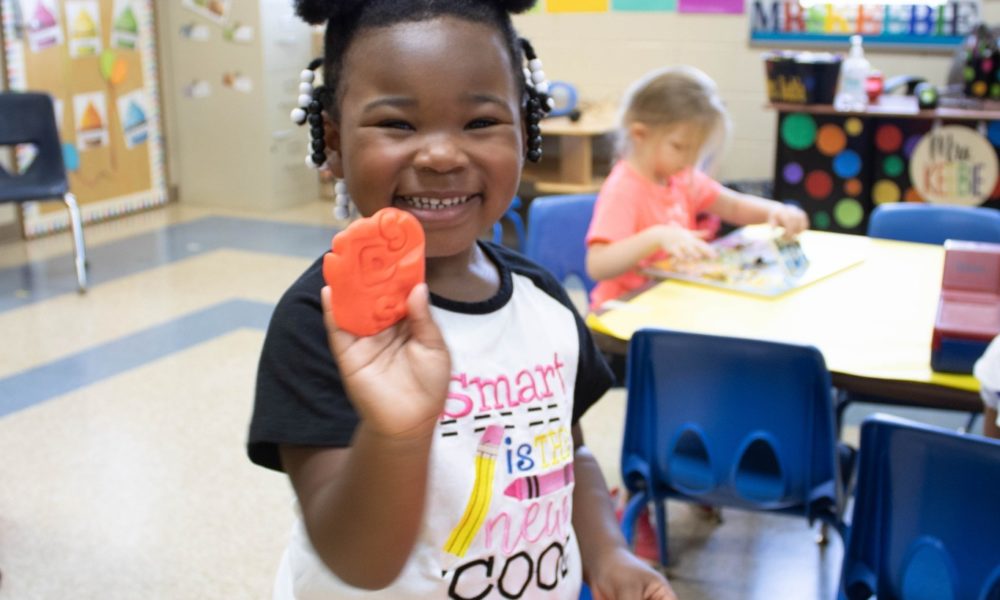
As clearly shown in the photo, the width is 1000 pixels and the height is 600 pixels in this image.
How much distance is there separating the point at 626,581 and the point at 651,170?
164cm

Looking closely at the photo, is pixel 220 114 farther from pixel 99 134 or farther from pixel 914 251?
pixel 914 251

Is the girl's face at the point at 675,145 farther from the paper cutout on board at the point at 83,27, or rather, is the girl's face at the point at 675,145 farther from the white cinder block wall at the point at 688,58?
the paper cutout on board at the point at 83,27

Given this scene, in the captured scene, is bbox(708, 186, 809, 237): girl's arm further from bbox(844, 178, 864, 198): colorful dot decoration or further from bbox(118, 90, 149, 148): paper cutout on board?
bbox(118, 90, 149, 148): paper cutout on board

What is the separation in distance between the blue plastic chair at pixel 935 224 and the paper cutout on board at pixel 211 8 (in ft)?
14.3

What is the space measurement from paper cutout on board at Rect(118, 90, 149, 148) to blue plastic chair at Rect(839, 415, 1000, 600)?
5.47 m

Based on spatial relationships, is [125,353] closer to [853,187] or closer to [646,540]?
[646,540]

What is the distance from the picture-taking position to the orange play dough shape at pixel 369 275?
0.71m

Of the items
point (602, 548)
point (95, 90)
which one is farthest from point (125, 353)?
point (602, 548)

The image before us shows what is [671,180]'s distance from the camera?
105 inches

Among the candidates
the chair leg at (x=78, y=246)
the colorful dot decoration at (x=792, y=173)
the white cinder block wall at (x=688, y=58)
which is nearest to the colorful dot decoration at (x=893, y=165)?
the colorful dot decoration at (x=792, y=173)

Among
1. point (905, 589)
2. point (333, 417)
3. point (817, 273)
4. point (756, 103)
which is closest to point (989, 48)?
point (756, 103)

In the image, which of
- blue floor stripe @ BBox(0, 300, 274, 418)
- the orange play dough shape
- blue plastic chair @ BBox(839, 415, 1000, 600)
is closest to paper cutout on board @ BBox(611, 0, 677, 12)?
blue floor stripe @ BBox(0, 300, 274, 418)

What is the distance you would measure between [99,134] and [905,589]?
5448 mm

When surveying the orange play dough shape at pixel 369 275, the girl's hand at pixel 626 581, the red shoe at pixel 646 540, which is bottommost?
the red shoe at pixel 646 540
